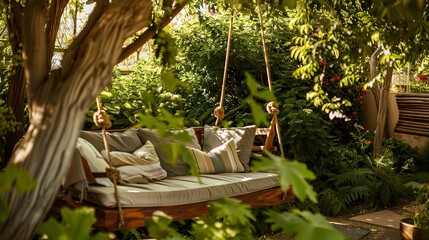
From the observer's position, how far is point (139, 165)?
3.48m

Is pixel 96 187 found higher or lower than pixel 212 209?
lower

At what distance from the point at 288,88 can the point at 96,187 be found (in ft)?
10.1

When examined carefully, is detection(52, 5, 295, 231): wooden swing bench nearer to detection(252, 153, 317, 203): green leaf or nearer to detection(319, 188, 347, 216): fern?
detection(319, 188, 347, 216): fern

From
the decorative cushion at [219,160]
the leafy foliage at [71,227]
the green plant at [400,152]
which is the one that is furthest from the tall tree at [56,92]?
the green plant at [400,152]

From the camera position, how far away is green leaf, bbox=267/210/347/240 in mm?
838

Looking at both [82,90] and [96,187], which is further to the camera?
[96,187]

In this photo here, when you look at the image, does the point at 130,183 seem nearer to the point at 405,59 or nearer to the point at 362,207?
the point at 405,59

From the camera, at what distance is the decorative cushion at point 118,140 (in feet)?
11.5

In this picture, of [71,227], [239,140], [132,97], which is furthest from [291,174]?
[132,97]

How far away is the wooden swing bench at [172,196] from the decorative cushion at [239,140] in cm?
28

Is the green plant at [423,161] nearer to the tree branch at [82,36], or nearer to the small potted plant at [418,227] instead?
the small potted plant at [418,227]

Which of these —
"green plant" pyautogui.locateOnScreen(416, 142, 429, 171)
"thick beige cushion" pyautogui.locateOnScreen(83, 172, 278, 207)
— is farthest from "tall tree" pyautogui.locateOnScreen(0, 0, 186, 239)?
"green plant" pyautogui.locateOnScreen(416, 142, 429, 171)

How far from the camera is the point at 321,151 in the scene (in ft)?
17.3

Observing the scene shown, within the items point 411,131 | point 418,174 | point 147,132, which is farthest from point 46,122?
point 411,131
